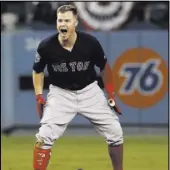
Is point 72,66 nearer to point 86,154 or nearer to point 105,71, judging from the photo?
point 105,71

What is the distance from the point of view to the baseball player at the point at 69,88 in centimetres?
765

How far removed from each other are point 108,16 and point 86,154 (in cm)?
450

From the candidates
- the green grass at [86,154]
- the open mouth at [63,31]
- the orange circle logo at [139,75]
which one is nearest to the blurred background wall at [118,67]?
the orange circle logo at [139,75]

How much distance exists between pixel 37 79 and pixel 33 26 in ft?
22.5

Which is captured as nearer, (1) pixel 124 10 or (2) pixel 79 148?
(2) pixel 79 148

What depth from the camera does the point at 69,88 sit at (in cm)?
786

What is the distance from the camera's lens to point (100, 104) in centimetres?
794

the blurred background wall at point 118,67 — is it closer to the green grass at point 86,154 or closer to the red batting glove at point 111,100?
the green grass at point 86,154

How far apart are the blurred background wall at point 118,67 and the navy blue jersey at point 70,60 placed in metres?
6.42

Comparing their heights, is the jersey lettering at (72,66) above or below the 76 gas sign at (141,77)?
above

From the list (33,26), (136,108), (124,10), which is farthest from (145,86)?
(33,26)

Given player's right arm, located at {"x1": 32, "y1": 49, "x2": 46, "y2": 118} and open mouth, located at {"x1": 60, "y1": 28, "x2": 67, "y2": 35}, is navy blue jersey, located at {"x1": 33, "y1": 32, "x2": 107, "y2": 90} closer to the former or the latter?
player's right arm, located at {"x1": 32, "y1": 49, "x2": 46, "y2": 118}

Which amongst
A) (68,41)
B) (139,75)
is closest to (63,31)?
(68,41)

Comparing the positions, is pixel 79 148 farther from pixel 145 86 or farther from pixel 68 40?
pixel 68 40
